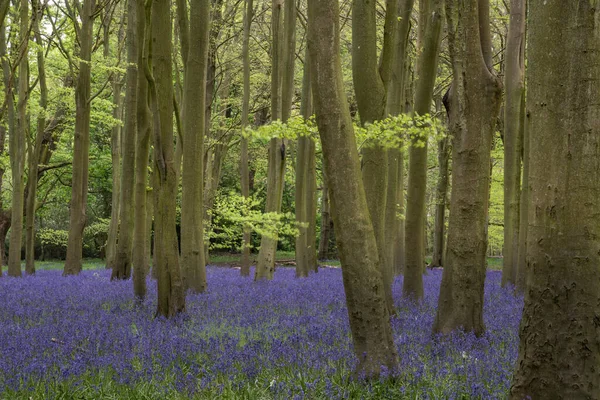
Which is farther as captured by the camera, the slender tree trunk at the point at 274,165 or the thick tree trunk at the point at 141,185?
the slender tree trunk at the point at 274,165

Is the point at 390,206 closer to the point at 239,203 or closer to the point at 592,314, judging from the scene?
the point at 239,203

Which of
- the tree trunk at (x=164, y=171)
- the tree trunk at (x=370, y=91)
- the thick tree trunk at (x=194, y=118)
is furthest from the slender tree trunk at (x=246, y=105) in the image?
the tree trunk at (x=370, y=91)

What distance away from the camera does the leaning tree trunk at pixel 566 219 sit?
392 cm

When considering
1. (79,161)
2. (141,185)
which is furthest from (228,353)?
(79,161)

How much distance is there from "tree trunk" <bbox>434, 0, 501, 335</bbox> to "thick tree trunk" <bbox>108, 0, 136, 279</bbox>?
8489 millimetres

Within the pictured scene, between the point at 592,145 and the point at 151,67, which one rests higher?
the point at 151,67

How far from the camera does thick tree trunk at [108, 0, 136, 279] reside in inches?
554

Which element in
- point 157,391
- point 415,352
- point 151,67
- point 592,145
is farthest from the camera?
point 151,67

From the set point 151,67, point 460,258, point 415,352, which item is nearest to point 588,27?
point 415,352

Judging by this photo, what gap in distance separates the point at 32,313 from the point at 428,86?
775cm

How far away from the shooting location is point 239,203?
58.0ft

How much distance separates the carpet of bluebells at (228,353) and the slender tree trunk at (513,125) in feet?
14.5

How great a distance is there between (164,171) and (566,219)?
6198 mm

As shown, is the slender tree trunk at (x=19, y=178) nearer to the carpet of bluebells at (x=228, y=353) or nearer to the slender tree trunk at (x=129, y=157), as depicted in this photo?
the slender tree trunk at (x=129, y=157)
